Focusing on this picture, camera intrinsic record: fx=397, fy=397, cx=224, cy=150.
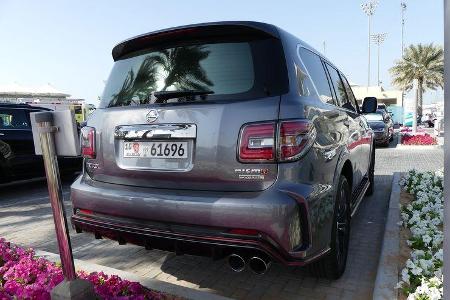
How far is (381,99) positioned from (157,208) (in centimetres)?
6170

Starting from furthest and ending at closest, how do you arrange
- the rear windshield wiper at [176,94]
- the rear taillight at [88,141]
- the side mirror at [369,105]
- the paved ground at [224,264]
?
the side mirror at [369,105] < the paved ground at [224,264] < the rear taillight at [88,141] < the rear windshield wiper at [176,94]

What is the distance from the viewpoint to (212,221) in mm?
2312

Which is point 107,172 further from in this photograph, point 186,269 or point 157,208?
point 186,269

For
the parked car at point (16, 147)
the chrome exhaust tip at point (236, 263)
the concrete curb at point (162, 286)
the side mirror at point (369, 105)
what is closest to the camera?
the chrome exhaust tip at point (236, 263)

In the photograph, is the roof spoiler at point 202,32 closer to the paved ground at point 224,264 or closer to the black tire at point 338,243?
the black tire at point 338,243

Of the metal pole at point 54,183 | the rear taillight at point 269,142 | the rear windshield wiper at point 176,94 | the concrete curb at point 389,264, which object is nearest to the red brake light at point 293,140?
the rear taillight at point 269,142

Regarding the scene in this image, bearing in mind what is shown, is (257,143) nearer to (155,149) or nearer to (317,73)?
(155,149)

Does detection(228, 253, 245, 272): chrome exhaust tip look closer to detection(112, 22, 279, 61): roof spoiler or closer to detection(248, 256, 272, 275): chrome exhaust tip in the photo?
detection(248, 256, 272, 275): chrome exhaust tip

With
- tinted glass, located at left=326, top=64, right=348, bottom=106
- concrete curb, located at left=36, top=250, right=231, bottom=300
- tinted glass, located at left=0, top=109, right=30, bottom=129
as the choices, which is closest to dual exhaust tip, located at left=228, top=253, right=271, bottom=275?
concrete curb, located at left=36, top=250, right=231, bottom=300

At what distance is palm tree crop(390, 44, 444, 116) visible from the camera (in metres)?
38.0

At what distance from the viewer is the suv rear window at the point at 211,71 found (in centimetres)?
246

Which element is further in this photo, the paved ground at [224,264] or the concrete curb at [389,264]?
the paved ground at [224,264]

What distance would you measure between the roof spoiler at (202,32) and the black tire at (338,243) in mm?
1303

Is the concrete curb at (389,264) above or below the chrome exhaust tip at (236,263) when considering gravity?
below
